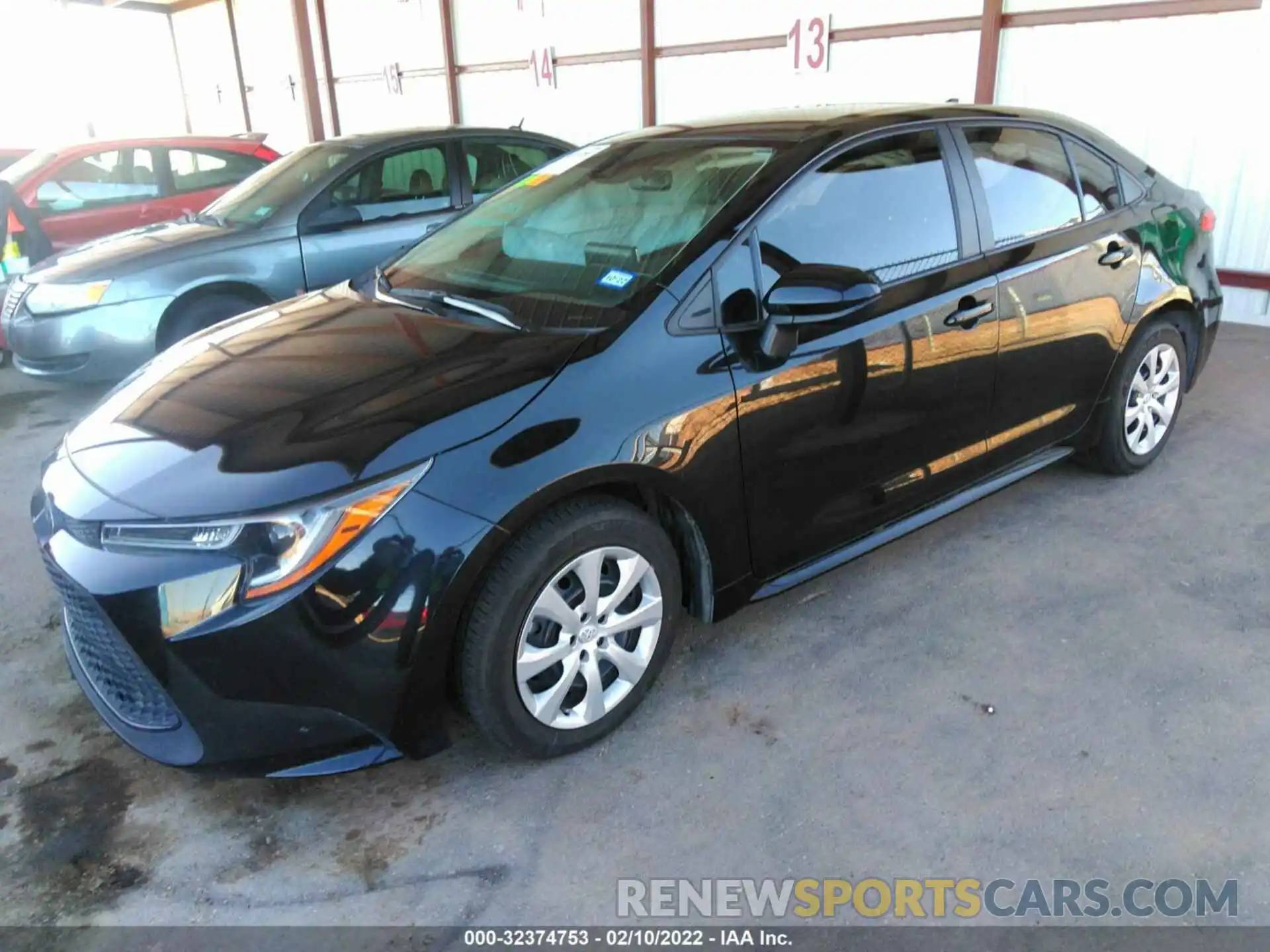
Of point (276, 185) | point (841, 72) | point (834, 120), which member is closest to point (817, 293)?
point (834, 120)

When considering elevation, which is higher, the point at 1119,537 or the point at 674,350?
the point at 674,350

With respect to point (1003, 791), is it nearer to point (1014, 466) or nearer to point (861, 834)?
point (861, 834)

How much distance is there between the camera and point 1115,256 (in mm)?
3607

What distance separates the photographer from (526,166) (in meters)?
6.28

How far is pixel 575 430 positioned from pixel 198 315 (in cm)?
396

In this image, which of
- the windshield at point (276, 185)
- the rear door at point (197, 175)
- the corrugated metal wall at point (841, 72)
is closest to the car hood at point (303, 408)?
the windshield at point (276, 185)

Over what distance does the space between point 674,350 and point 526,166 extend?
424 centimetres

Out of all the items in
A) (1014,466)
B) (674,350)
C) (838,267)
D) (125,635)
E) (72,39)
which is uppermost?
(72,39)

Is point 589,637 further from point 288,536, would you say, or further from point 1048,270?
point 1048,270

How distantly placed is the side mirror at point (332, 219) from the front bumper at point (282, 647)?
11.7 ft

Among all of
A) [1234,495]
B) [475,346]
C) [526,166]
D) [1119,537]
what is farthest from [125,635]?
[526,166]

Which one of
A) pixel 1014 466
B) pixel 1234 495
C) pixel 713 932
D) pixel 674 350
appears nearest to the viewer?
pixel 713 932

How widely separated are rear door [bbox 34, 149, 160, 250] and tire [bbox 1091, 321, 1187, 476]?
6497 millimetres

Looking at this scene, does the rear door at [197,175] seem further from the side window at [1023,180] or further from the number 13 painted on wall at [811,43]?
the side window at [1023,180]
